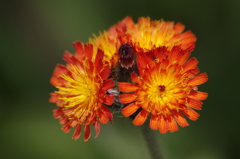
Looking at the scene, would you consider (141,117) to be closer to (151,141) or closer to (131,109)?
(131,109)

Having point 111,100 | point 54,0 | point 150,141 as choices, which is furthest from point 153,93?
point 54,0

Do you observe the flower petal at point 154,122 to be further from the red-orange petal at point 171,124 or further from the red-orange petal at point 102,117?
the red-orange petal at point 102,117

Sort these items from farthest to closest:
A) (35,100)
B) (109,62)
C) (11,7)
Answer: (11,7) → (35,100) → (109,62)

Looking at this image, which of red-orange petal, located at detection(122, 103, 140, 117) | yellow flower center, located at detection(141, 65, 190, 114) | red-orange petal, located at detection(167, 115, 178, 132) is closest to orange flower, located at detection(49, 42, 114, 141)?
red-orange petal, located at detection(122, 103, 140, 117)

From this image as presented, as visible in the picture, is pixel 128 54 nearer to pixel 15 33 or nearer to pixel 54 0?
pixel 54 0

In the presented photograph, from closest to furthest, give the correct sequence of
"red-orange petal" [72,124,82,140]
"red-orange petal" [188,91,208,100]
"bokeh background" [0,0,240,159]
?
"red-orange petal" [188,91,208,100]
"red-orange petal" [72,124,82,140]
"bokeh background" [0,0,240,159]

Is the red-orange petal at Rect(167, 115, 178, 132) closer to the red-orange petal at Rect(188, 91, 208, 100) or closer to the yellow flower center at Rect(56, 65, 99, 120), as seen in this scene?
the red-orange petal at Rect(188, 91, 208, 100)

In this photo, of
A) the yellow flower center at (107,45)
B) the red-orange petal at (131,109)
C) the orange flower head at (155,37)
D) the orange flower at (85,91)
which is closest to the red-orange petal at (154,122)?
the red-orange petal at (131,109)

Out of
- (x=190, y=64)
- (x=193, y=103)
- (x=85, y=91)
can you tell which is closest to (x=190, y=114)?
(x=193, y=103)
